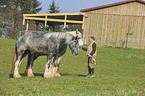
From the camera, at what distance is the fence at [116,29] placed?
3369cm

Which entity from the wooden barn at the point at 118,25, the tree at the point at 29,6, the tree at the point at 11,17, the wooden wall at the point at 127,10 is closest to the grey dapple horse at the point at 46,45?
the wooden barn at the point at 118,25

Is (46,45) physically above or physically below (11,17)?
below

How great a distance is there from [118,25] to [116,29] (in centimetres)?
67

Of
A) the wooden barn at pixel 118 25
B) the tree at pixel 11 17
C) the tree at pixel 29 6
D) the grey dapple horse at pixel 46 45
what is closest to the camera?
the grey dapple horse at pixel 46 45

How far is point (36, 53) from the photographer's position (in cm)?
1003

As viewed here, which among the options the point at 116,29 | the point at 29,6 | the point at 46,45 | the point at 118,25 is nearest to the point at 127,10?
the point at 118,25

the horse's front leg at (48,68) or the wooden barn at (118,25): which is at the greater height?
the wooden barn at (118,25)

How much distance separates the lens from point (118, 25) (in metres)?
34.0

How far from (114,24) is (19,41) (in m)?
25.7

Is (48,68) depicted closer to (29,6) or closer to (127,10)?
(127,10)

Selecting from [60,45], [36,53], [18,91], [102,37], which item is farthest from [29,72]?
[102,37]

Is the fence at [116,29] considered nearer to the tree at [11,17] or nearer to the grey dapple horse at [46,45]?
the grey dapple horse at [46,45]

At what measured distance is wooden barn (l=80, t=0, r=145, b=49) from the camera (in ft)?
111

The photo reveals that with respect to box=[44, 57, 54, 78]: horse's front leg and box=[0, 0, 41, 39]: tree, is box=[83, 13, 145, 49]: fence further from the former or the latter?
box=[0, 0, 41, 39]: tree
